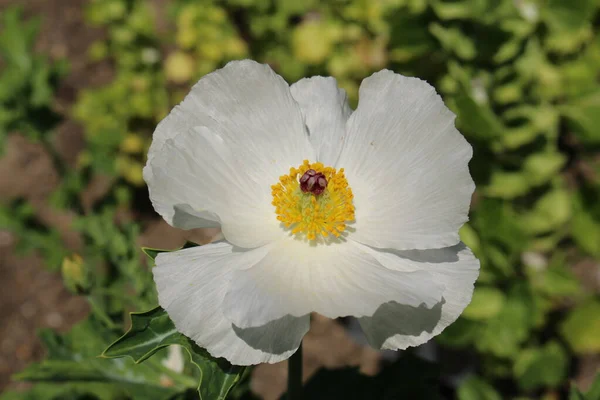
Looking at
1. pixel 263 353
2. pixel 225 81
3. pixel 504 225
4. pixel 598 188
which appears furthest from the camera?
pixel 598 188

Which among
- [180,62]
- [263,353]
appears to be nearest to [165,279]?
[263,353]

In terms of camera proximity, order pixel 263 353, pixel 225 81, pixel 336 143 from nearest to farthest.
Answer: pixel 263 353
pixel 225 81
pixel 336 143

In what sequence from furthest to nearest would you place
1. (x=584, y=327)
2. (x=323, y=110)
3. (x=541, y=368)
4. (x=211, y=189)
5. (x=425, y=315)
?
1. (x=584, y=327)
2. (x=541, y=368)
3. (x=323, y=110)
4. (x=211, y=189)
5. (x=425, y=315)

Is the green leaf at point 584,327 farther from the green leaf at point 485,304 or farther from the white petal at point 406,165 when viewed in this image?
the white petal at point 406,165

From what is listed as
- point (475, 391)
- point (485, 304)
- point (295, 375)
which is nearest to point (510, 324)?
point (485, 304)

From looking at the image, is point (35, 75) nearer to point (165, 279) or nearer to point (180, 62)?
point (180, 62)

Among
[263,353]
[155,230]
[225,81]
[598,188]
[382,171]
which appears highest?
[225,81]

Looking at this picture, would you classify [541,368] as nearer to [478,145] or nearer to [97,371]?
[478,145]
